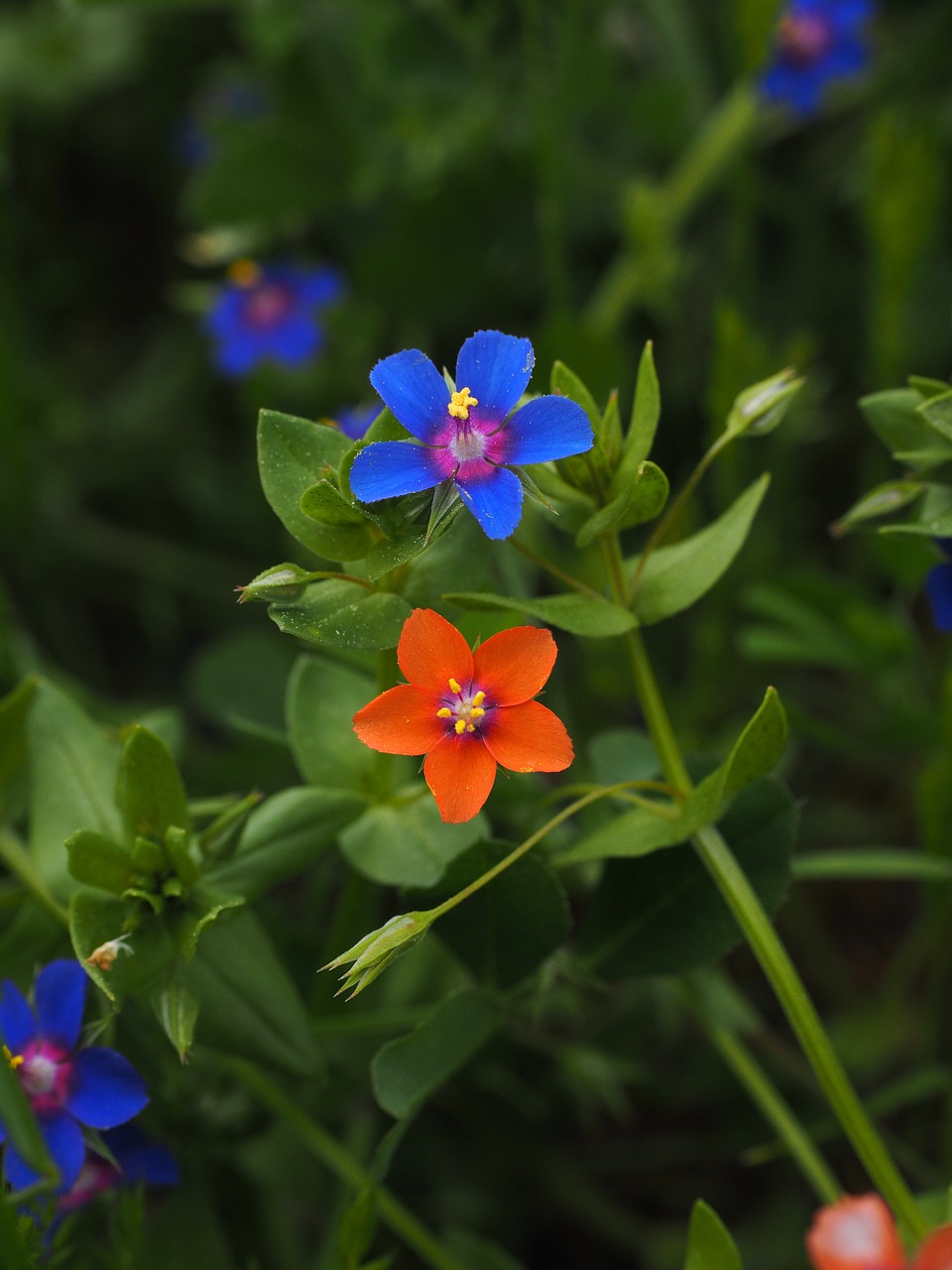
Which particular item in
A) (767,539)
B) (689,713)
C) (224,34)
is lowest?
(689,713)

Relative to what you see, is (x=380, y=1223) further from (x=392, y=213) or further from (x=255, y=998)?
(x=392, y=213)

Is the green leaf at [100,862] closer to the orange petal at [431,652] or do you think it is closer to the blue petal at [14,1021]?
the blue petal at [14,1021]

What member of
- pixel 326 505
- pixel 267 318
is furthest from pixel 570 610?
pixel 267 318

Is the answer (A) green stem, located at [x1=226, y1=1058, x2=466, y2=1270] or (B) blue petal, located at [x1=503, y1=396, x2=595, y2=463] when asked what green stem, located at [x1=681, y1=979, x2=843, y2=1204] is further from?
(B) blue petal, located at [x1=503, y1=396, x2=595, y2=463]

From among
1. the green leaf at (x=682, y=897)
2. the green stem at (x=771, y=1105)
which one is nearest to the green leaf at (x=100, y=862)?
the green leaf at (x=682, y=897)

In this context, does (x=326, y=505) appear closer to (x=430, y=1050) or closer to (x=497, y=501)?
(x=497, y=501)

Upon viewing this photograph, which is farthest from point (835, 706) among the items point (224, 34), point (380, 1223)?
point (224, 34)

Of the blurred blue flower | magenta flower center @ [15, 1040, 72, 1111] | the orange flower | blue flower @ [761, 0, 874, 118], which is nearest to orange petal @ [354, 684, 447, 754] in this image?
the orange flower

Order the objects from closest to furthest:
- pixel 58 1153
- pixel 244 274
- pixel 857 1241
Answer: pixel 857 1241
pixel 58 1153
pixel 244 274
